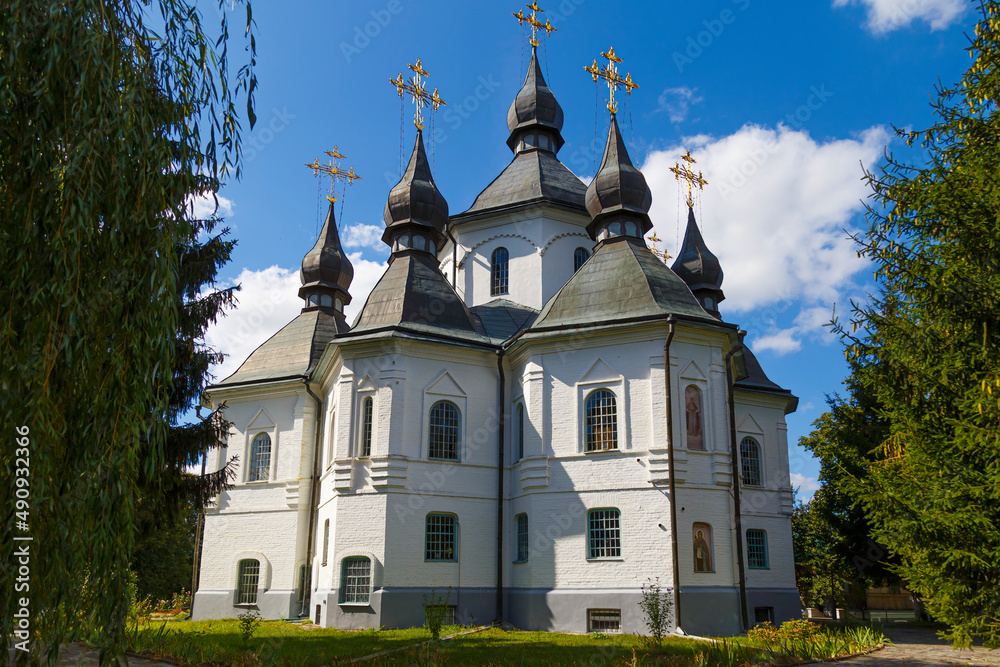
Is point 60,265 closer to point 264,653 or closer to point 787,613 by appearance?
point 264,653

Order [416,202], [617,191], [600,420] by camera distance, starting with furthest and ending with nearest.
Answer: [416,202] < [617,191] < [600,420]

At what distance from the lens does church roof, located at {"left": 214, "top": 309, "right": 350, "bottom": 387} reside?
86.1ft

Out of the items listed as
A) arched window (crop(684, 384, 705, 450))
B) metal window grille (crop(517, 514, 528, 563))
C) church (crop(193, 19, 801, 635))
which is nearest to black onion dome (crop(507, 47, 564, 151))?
church (crop(193, 19, 801, 635))

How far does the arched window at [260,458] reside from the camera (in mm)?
25483

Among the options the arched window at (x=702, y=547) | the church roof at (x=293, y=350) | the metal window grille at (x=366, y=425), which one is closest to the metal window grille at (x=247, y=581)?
the church roof at (x=293, y=350)

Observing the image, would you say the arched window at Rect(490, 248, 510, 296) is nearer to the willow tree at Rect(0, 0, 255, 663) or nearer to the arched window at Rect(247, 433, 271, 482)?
the arched window at Rect(247, 433, 271, 482)

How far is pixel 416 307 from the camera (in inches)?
850

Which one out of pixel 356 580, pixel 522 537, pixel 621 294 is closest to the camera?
pixel 356 580

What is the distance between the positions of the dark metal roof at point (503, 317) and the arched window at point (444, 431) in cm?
308

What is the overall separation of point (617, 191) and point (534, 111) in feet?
25.7

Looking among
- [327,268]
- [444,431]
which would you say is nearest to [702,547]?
[444,431]

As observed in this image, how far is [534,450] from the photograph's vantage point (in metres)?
20.1

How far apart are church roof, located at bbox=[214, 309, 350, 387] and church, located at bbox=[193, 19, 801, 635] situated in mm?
363

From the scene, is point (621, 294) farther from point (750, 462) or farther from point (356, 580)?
point (356, 580)
